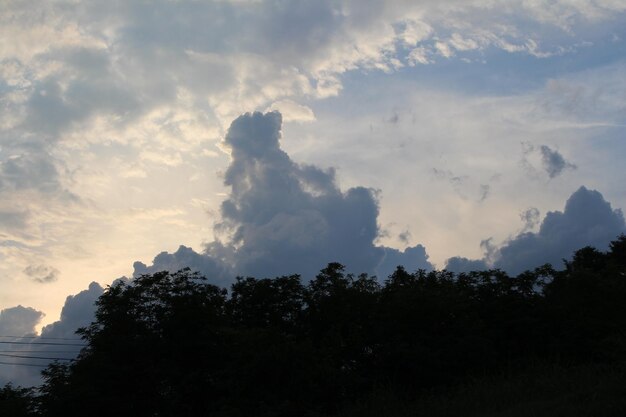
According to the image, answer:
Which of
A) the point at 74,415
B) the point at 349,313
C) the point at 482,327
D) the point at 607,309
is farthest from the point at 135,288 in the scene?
the point at 607,309

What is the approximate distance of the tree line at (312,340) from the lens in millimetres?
21812

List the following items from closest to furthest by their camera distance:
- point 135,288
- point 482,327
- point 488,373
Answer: point 488,373 → point 482,327 → point 135,288

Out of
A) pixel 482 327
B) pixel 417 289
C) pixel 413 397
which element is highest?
pixel 417 289

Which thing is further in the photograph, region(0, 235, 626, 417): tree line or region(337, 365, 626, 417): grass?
region(0, 235, 626, 417): tree line

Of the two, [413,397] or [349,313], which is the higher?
[349,313]

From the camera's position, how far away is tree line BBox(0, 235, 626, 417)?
859 inches

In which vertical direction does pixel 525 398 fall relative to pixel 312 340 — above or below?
below

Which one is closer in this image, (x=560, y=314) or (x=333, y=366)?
(x=333, y=366)

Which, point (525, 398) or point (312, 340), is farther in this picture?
point (312, 340)

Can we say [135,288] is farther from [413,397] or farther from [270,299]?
[413,397]

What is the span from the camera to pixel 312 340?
1001 inches

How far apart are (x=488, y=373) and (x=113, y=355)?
604 inches

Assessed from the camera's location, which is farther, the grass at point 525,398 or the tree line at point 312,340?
the tree line at point 312,340

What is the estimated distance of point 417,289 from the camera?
24453 millimetres
